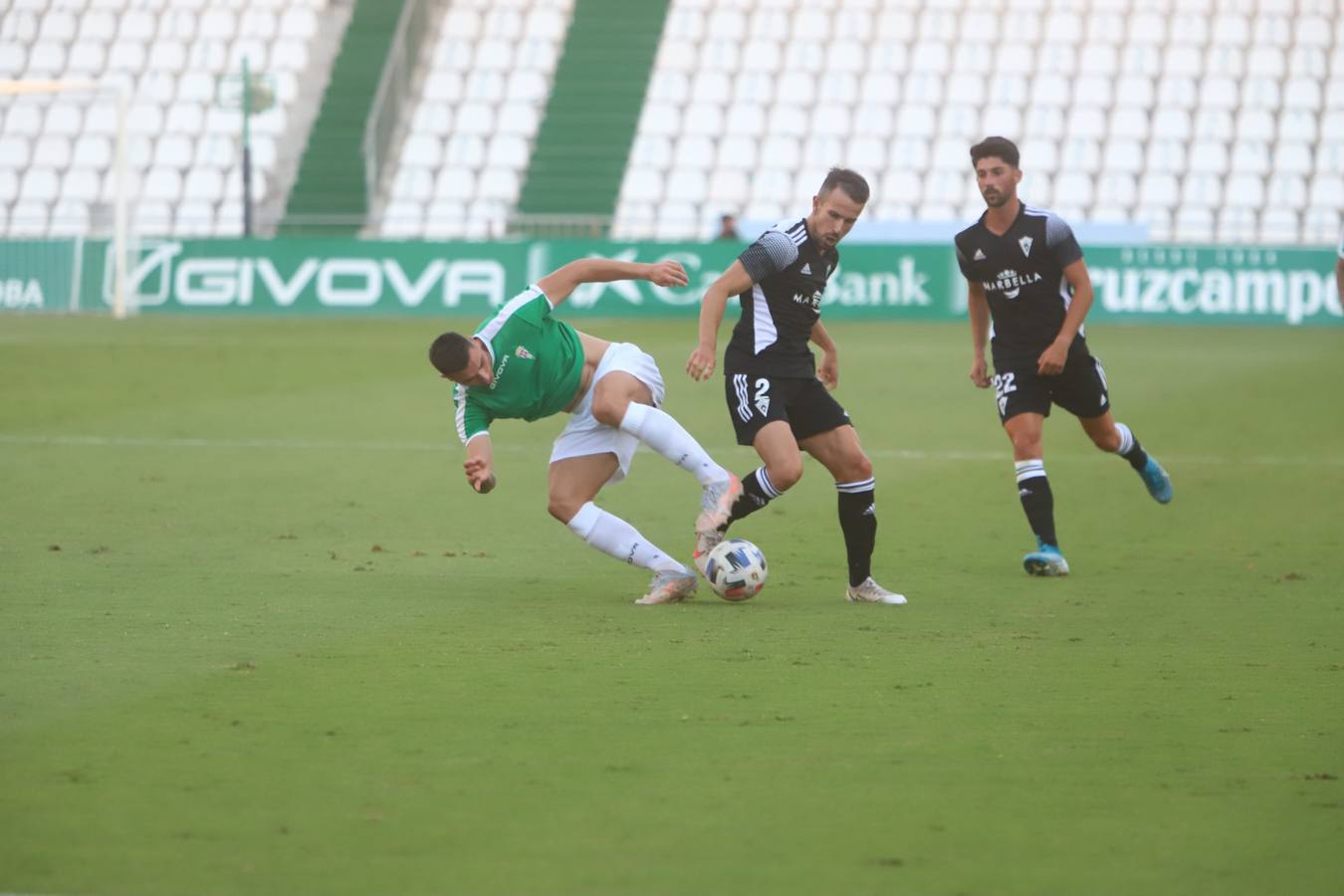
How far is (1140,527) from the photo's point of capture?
1059 cm

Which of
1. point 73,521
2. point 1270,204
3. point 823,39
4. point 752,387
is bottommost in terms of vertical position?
point 73,521

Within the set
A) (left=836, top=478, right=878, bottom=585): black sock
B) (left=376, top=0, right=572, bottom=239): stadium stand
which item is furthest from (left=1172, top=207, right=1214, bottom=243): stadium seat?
(left=836, top=478, right=878, bottom=585): black sock

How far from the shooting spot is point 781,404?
8047mm

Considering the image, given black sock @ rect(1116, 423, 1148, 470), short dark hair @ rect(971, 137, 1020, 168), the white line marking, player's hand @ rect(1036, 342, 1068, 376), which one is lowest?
the white line marking

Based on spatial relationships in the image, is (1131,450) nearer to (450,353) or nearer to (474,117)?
(450,353)

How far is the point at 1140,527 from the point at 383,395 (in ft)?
29.8

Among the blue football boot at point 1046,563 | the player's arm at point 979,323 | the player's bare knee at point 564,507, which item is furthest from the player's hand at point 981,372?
the player's bare knee at point 564,507

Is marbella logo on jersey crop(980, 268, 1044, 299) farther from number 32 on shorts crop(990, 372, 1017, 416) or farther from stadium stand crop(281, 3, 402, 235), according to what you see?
stadium stand crop(281, 3, 402, 235)

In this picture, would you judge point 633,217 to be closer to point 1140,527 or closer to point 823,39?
point 823,39

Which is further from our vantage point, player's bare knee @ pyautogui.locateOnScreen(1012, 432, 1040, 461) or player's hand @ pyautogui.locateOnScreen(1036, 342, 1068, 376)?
player's bare knee @ pyautogui.locateOnScreen(1012, 432, 1040, 461)

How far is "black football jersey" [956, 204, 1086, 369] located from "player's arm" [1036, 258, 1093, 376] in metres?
0.08

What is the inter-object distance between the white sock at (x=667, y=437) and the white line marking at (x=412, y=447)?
6171mm

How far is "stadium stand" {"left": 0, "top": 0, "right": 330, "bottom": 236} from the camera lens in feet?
117

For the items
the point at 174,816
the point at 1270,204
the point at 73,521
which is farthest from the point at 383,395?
the point at 1270,204
